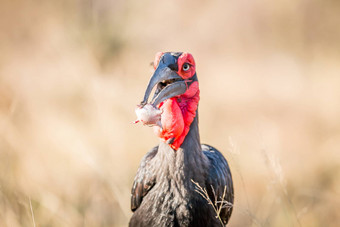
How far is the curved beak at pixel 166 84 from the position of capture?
2.86 m

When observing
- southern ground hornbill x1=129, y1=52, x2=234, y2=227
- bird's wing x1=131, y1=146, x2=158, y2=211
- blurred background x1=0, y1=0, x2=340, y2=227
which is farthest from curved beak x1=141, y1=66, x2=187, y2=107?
blurred background x1=0, y1=0, x2=340, y2=227

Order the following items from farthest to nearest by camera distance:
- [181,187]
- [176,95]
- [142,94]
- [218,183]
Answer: [142,94]
[218,183]
[181,187]
[176,95]

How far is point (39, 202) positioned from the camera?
13.8ft

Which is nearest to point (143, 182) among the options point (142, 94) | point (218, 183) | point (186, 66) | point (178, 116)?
point (218, 183)

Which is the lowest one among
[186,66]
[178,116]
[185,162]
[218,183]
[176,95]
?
[218,183]

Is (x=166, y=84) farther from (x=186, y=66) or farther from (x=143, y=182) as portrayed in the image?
(x=143, y=182)

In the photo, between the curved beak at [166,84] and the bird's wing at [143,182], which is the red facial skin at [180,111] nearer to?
the curved beak at [166,84]

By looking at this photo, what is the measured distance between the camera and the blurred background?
16.5ft

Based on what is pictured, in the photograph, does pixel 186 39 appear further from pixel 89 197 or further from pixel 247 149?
pixel 89 197

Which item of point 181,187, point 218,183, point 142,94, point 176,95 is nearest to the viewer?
point 176,95

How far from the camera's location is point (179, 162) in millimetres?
3139

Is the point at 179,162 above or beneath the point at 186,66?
beneath

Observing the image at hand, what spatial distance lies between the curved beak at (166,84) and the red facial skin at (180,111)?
0.06 metres

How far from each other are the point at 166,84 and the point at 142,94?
387cm
